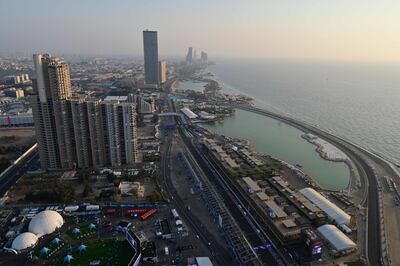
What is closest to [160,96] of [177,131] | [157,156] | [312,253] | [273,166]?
[177,131]

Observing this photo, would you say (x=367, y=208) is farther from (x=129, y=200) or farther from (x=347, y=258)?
(x=129, y=200)

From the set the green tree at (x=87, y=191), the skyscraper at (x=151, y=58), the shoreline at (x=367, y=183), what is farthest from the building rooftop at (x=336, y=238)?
the skyscraper at (x=151, y=58)

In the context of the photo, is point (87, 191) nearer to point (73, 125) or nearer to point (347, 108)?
point (73, 125)

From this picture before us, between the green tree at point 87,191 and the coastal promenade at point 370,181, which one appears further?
the green tree at point 87,191

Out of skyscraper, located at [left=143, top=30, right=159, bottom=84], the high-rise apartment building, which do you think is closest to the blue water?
skyscraper, located at [left=143, top=30, right=159, bottom=84]

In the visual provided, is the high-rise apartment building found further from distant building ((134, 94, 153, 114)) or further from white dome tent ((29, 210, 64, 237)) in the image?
distant building ((134, 94, 153, 114))

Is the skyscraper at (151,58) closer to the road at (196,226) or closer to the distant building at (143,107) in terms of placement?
the distant building at (143,107)

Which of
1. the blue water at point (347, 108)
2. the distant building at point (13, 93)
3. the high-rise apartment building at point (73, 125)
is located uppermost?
the high-rise apartment building at point (73, 125)
